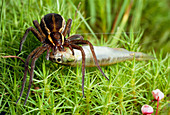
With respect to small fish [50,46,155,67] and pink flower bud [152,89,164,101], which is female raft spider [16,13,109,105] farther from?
pink flower bud [152,89,164,101]

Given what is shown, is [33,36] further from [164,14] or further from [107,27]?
[164,14]

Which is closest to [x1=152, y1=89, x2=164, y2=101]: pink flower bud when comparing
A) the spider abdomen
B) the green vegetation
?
the green vegetation

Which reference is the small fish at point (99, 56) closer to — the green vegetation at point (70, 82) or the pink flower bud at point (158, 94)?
the green vegetation at point (70, 82)

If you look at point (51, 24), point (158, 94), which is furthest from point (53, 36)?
point (158, 94)

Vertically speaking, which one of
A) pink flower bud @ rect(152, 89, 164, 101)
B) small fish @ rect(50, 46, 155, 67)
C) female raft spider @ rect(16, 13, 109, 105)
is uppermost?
female raft spider @ rect(16, 13, 109, 105)

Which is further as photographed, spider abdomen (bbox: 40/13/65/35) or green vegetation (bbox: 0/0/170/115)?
spider abdomen (bbox: 40/13/65/35)

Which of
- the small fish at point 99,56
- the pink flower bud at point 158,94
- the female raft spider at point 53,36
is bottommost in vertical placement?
the pink flower bud at point 158,94

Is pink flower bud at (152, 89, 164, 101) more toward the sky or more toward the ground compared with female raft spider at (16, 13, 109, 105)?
more toward the ground

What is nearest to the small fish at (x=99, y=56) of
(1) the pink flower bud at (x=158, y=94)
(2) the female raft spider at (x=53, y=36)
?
(2) the female raft spider at (x=53, y=36)

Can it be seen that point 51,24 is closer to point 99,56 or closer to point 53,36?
point 53,36
